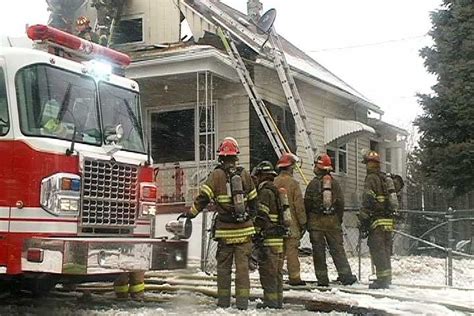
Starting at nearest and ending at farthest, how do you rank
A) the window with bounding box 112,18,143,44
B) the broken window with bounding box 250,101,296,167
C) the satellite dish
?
the satellite dish → the broken window with bounding box 250,101,296,167 → the window with bounding box 112,18,143,44

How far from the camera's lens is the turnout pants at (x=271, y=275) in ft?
26.3

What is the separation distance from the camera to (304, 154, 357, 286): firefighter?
9.95 metres

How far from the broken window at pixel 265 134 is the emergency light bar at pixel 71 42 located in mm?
7759

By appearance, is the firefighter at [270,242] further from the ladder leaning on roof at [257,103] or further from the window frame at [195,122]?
the window frame at [195,122]

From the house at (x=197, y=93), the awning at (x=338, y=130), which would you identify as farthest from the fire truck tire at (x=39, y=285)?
the awning at (x=338, y=130)

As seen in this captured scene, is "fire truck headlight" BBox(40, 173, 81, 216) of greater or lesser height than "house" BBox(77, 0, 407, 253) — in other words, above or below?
below

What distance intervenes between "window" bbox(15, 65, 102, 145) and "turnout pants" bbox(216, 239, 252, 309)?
1809 millimetres

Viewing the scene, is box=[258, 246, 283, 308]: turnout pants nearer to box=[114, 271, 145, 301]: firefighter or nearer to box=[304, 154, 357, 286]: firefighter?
box=[114, 271, 145, 301]: firefighter

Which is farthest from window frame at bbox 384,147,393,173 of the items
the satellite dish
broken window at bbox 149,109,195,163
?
the satellite dish

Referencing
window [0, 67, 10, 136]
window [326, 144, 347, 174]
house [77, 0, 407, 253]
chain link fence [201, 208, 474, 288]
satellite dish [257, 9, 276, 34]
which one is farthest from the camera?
window [326, 144, 347, 174]

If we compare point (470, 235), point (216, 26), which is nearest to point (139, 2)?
point (216, 26)

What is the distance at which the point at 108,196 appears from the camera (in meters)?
7.39

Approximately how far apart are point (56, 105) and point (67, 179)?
829mm

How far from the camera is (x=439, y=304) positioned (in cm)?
847
